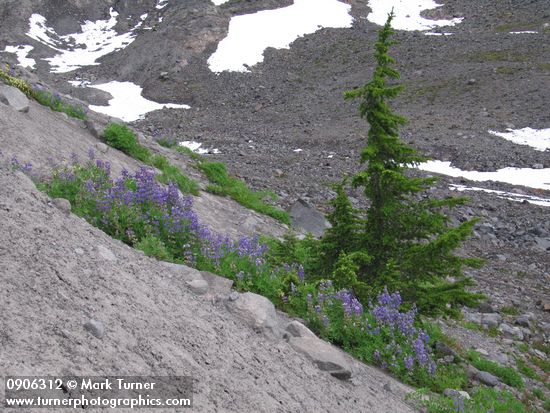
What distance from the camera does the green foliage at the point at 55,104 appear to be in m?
12.5

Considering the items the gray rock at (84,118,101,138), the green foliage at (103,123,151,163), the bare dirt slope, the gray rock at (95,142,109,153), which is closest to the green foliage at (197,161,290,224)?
the green foliage at (103,123,151,163)

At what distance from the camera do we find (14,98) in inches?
428

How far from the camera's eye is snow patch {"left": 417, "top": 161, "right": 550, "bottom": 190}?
23.8m

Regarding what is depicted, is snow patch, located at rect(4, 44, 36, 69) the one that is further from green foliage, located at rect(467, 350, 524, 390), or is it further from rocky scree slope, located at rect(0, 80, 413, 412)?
green foliage, located at rect(467, 350, 524, 390)

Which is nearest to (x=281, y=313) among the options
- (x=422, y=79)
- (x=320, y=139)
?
(x=320, y=139)

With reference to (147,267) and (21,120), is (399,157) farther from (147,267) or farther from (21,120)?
(21,120)

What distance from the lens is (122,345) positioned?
4.12 metres

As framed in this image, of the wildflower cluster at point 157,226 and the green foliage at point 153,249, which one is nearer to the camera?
the green foliage at point 153,249

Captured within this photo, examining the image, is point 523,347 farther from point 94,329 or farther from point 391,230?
point 94,329

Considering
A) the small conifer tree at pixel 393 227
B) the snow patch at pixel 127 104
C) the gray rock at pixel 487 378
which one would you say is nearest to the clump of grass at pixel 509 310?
the gray rock at pixel 487 378

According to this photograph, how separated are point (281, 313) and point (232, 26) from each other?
55681 mm

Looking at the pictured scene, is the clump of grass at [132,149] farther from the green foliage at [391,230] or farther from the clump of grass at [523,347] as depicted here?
the clump of grass at [523,347]

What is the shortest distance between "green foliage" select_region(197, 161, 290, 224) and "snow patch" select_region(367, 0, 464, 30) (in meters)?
46.0

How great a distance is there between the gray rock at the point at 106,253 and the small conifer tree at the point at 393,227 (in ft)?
11.9
